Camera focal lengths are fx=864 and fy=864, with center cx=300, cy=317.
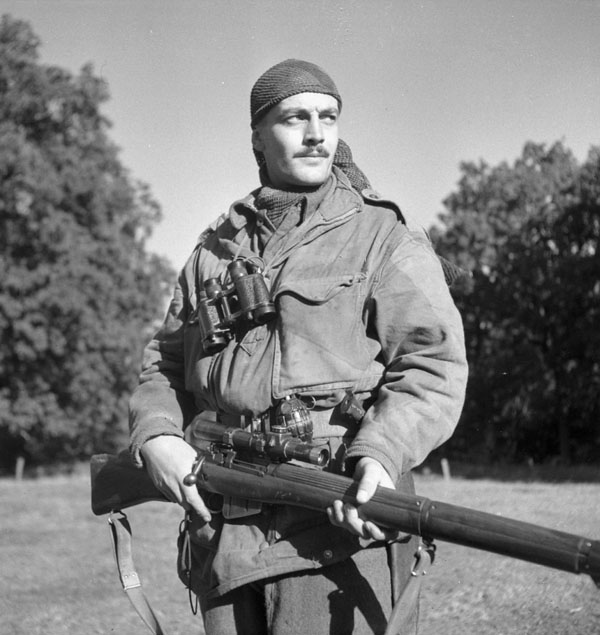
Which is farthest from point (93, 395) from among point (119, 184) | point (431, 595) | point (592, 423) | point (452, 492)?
point (431, 595)

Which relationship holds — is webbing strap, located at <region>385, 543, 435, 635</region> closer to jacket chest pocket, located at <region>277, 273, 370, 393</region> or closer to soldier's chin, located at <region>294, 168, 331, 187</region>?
jacket chest pocket, located at <region>277, 273, 370, 393</region>

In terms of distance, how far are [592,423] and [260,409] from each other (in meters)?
35.9

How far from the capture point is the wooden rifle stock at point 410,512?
234 cm

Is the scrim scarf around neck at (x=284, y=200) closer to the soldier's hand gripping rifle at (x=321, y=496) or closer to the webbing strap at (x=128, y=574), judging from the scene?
the soldier's hand gripping rifle at (x=321, y=496)

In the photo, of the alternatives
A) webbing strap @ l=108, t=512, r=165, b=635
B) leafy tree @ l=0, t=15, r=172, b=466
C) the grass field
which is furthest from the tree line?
webbing strap @ l=108, t=512, r=165, b=635

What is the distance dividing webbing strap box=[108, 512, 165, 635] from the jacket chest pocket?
1.21m

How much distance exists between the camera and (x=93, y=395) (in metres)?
31.3

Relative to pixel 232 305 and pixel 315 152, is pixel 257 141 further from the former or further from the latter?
pixel 232 305

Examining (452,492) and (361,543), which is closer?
(361,543)

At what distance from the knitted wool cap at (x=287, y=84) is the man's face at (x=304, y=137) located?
0.07 feet

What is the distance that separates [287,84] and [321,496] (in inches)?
62.1

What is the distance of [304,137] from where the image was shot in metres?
3.33

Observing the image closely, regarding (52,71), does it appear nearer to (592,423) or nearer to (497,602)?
(592,423)

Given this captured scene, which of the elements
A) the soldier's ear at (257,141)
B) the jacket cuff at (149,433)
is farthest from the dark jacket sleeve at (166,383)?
the soldier's ear at (257,141)
